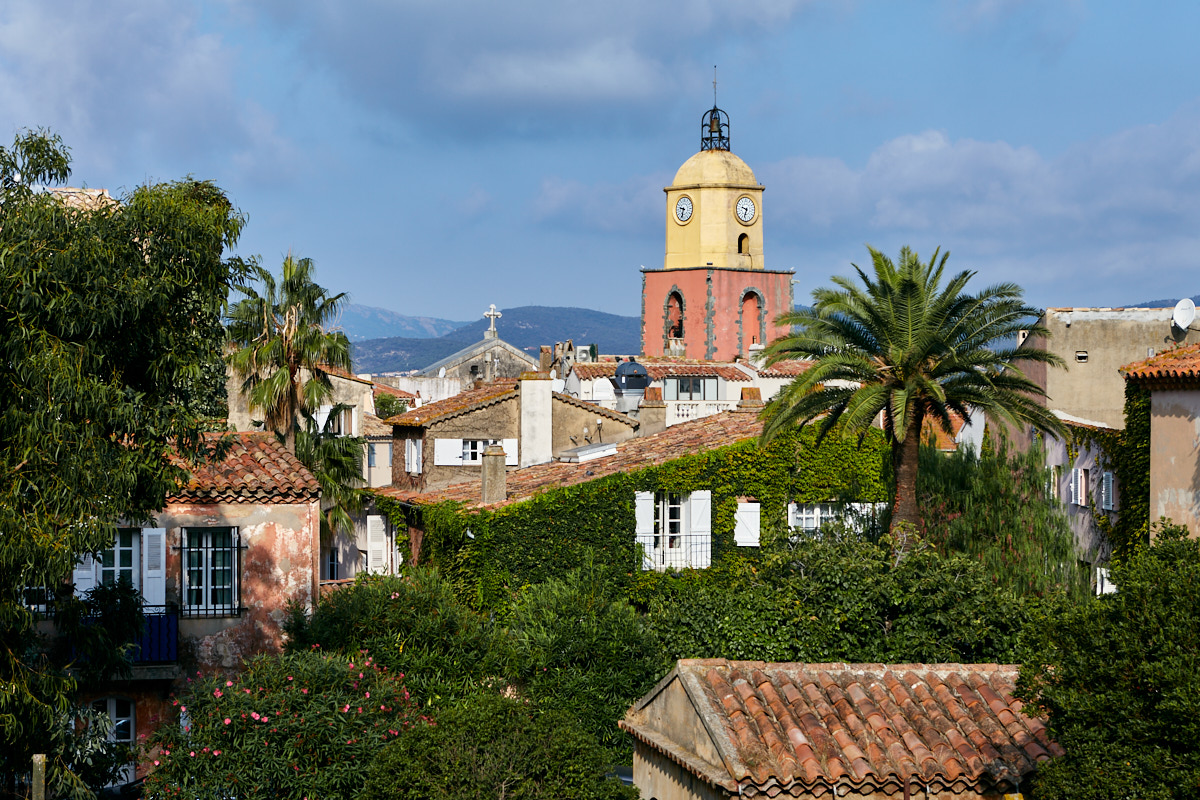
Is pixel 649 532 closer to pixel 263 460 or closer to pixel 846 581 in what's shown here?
pixel 846 581

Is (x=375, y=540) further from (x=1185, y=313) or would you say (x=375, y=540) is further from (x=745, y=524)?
(x=1185, y=313)

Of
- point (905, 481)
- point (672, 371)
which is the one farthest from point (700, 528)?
point (672, 371)

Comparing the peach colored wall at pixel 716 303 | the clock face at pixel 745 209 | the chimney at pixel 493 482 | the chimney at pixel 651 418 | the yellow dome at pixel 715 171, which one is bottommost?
the chimney at pixel 493 482

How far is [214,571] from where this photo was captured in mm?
24422

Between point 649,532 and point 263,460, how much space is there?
8.78 meters

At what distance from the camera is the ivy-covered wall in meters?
29.2

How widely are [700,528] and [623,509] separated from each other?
1.88 m

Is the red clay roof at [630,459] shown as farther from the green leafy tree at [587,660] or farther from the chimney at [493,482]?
the green leafy tree at [587,660]

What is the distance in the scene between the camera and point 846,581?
24.0m

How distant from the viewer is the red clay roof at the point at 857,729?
1502 cm

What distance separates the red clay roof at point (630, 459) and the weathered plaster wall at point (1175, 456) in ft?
29.7

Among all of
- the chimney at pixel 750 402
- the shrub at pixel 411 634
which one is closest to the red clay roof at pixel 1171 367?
the chimney at pixel 750 402

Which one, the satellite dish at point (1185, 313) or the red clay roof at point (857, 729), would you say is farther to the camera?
the satellite dish at point (1185, 313)

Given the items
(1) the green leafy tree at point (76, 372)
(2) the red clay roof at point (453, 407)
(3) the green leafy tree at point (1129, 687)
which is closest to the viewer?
(3) the green leafy tree at point (1129, 687)
